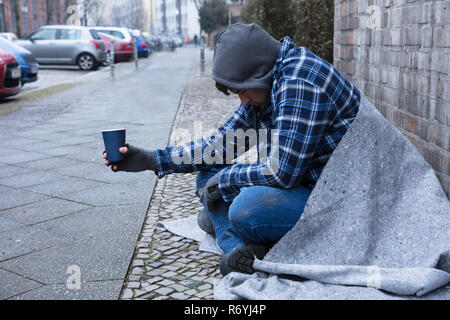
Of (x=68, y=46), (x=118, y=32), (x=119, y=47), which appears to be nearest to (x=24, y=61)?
(x=68, y=46)

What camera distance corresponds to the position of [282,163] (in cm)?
228

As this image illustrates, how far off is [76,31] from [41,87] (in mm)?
6407

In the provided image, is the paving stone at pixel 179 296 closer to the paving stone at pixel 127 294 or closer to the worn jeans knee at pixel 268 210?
the paving stone at pixel 127 294

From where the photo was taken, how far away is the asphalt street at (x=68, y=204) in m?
2.59

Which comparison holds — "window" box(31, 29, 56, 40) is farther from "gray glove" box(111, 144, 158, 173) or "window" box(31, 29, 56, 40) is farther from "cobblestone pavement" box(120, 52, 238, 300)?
"gray glove" box(111, 144, 158, 173)

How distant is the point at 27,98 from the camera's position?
1059 centimetres

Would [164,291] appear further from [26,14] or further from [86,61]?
[26,14]

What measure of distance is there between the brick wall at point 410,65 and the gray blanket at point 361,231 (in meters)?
0.42

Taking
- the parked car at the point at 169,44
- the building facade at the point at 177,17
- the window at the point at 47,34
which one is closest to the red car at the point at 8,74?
the window at the point at 47,34

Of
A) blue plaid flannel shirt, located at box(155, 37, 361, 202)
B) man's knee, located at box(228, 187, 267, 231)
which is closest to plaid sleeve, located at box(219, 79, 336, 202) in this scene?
blue plaid flannel shirt, located at box(155, 37, 361, 202)

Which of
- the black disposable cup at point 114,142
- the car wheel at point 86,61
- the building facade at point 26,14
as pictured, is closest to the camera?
the black disposable cup at point 114,142

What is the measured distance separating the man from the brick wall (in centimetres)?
56
